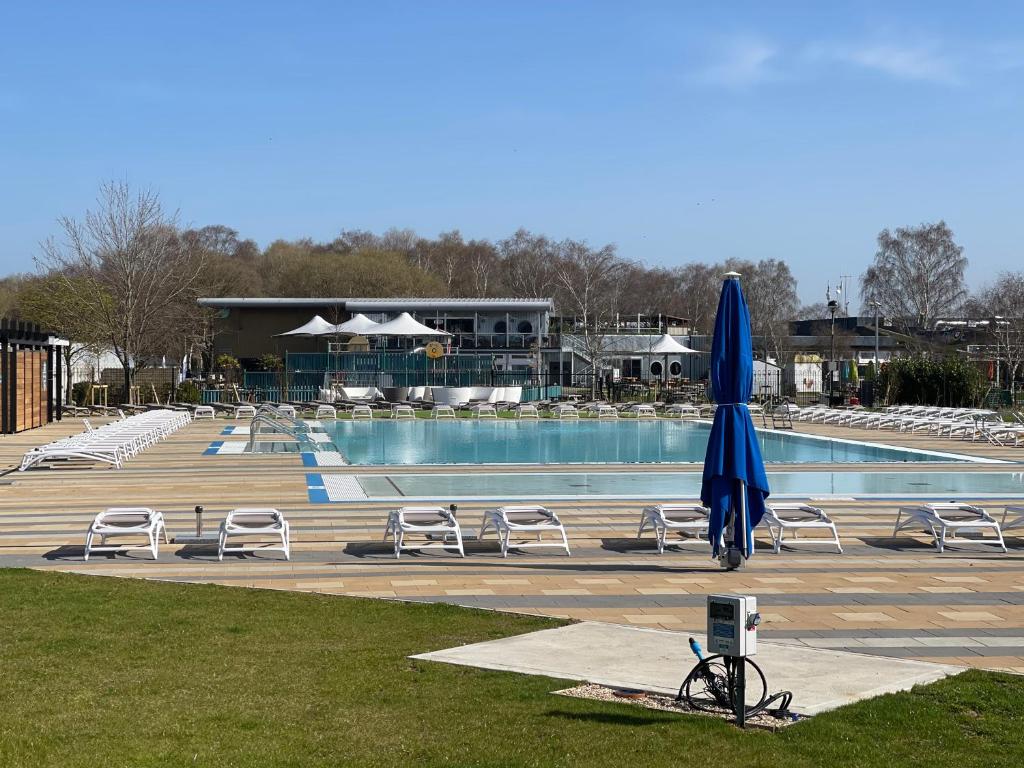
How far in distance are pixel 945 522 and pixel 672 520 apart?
A: 2912mm

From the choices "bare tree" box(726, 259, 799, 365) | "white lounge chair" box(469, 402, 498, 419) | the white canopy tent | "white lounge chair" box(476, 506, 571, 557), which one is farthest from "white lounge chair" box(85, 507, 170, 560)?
"bare tree" box(726, 259, 799, 365)

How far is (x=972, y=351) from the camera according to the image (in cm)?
5944

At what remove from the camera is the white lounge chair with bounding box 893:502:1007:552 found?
12617 millimetres

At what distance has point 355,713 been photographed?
605 cm

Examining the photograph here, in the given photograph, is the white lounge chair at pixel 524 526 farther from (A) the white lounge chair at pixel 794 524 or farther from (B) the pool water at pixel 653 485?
(B) the pool water at pixel 653 485

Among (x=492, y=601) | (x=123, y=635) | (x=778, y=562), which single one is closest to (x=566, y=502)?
(x=778, y=562)

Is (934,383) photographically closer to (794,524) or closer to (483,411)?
(483,411)

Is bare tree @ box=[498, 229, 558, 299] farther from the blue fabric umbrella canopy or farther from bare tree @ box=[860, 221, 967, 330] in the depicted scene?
the blue fabric umbrella canopy

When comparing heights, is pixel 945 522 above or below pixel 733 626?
below

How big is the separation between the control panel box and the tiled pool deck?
2.50 metres

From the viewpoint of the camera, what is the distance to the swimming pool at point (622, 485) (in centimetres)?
1723

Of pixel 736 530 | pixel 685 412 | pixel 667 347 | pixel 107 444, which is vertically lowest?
pixel 736 530

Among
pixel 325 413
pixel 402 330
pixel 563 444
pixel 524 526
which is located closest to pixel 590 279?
pixel 402 330

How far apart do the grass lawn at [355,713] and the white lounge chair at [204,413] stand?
94.0 ft
